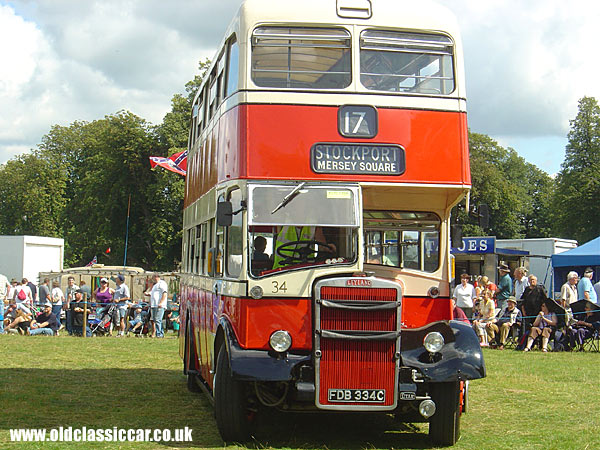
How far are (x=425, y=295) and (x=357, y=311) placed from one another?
4.37 ft

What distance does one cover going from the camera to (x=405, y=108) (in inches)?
394

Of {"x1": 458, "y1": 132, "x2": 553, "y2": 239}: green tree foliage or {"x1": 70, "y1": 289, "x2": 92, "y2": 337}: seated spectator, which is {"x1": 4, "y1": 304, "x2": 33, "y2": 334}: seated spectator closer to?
{"x1": 70, "y1": 289, "x2": 92, "y2": 337}: seated spectator

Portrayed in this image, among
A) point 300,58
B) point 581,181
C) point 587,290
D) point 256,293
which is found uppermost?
point 581,181

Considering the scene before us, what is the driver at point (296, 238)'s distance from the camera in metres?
9.59

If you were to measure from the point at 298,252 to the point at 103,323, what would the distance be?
2127 centimetres

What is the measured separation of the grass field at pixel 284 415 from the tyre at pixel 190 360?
298mm

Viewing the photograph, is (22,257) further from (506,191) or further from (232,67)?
(506,191)

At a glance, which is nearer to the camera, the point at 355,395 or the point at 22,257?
the point at 355,395

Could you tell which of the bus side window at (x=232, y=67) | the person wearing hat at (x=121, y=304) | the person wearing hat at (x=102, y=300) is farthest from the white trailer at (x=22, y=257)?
the bus side window at (x=232, y=67)

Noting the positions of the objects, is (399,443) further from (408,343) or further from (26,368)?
(26,368)

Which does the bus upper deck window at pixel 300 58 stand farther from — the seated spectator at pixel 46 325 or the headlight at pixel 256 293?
the seated spectator at pixel 46 325

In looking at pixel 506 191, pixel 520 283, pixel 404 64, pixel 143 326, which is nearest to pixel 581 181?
pixel 506 191

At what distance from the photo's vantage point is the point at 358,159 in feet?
32.3

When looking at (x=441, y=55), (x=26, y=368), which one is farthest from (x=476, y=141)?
(x=441, y=55)
